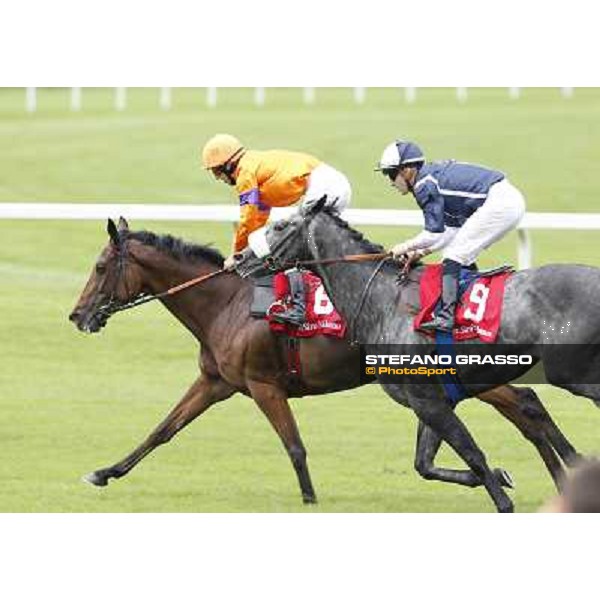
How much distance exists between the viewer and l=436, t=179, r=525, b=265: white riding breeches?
9.23m

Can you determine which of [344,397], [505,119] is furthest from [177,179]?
[344,397]

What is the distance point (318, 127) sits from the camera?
29219mm

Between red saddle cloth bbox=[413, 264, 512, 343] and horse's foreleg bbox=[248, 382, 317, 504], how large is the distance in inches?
41.0

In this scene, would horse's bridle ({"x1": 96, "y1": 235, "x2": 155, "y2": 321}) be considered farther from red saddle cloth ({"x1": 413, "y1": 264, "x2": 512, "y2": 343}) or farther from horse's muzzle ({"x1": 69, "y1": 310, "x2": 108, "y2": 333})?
red saddle cloth ({"x1": 413, "y1": 264, "x2": 512, "y2": 343})

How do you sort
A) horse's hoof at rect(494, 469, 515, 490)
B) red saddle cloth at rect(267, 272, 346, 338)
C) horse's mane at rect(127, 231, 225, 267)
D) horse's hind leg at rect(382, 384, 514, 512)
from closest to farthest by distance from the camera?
horse's hind leg at rect(382, 384, 514, 512)
horse's hoof at rect(494, 469, 515, 490)
red saddle cloth at rect(267, 272, 346, 338)
horse's mane at rect(127, 231, 225, 267)

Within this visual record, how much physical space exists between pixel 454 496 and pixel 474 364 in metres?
1.07

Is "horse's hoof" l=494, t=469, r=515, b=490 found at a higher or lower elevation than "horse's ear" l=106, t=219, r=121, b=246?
lower

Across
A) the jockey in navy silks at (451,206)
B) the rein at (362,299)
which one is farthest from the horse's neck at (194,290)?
the jockey in navy silks at (451,206)

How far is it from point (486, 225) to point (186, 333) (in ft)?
21.6

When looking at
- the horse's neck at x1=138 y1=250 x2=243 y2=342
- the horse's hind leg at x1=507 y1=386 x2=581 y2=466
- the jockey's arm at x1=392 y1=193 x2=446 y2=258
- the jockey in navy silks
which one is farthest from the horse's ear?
the horse's hind leg at x1=507 y1=386 x2=581 y2=466

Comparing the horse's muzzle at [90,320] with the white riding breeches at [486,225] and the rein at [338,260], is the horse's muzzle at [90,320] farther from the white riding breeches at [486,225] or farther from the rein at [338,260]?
the white riding breeches at [486,225]

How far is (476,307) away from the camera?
29.6ft

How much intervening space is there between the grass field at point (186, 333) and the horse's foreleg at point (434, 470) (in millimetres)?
140

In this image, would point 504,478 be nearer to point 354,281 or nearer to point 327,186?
point 354,281
